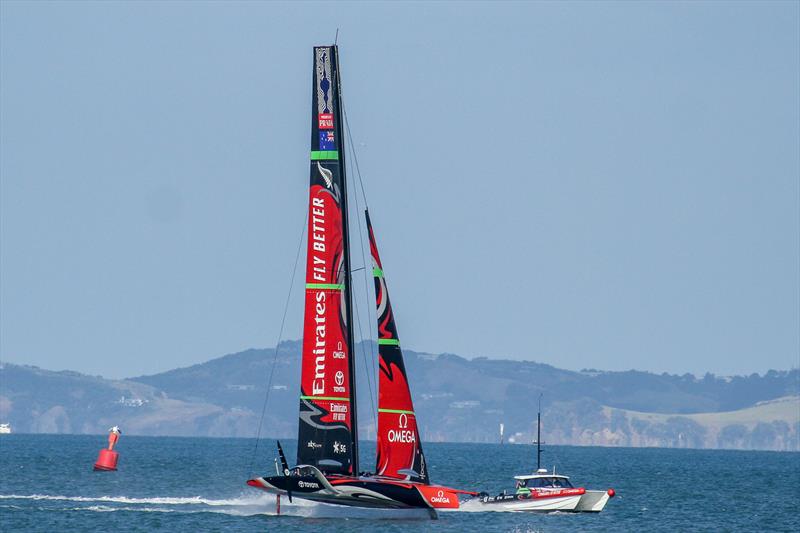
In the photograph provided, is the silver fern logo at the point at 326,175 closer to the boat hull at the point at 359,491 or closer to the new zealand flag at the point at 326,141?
the new zealand flag at the point at 326,141

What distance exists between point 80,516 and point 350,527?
16039mm

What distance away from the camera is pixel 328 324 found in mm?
61844

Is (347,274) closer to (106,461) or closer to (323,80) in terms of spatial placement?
(323,80)

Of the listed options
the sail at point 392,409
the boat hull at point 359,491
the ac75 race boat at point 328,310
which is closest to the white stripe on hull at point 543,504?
the sail at point 392,409

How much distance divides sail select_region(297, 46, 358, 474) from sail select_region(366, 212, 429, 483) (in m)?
1.51

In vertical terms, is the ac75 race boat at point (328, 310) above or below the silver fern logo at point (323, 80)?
below

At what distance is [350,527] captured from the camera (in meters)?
60.2

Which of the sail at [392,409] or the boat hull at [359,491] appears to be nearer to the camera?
the boat hull at [359,491]

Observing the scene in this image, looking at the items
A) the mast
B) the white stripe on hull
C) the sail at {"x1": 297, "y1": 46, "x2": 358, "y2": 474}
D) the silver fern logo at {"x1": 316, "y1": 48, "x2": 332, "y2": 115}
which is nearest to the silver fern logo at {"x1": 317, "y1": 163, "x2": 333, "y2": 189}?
the sail at {"x1": 297, "y1": 46, "x2": 358, "y2": 474}

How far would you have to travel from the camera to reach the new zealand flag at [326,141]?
62.1m

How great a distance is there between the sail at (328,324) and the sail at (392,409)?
1507mm

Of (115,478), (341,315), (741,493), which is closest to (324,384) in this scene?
(341,315)

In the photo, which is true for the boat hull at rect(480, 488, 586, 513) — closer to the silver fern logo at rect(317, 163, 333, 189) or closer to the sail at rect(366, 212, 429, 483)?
the sail at rect(366, 212, 429, 483)

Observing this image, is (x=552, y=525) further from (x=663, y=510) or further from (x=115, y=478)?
(x=115, y=478)
